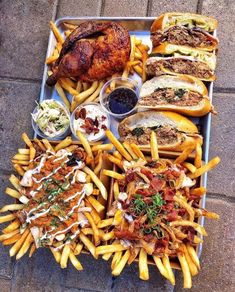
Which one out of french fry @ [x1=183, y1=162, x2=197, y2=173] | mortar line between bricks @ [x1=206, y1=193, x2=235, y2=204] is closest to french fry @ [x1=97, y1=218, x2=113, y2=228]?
french fry @ [x1=183, y1=162, x2=197, y2=173]

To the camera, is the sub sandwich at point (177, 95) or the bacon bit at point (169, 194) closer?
the bacon bit at point (169, 194)

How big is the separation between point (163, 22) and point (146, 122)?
28.2 inches

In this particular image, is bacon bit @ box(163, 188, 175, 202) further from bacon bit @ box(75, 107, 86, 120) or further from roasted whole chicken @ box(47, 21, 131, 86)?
roasted whole chicken @ box(47, 21, 131, 86)

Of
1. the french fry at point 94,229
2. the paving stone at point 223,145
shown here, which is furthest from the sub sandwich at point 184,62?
the french fry at point 94,229

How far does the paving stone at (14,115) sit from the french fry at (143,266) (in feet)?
4.98

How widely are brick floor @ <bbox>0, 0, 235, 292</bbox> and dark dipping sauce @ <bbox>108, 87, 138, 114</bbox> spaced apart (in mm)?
679

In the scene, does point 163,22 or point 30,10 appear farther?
point 30,10

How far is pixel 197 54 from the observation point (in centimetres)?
307

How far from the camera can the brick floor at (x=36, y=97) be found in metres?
3.25

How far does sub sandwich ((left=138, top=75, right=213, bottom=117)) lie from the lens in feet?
9.78

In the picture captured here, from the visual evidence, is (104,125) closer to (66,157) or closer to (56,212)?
(66,157)

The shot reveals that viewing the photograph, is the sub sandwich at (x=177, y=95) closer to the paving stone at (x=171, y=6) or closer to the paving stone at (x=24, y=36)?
Answer: the paving stone at (x=171, y=6)

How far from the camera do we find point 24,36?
3.89 metres

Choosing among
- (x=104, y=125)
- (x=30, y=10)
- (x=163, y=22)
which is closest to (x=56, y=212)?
(x=104, y=125)
